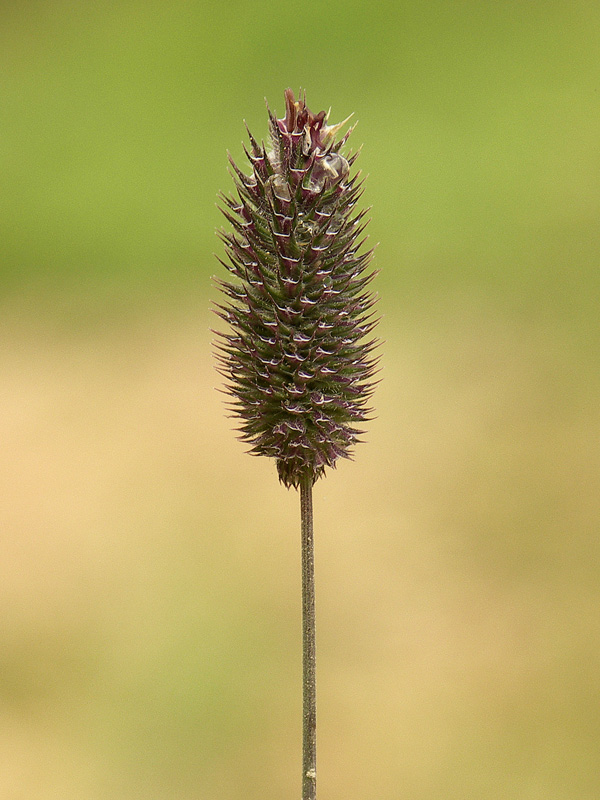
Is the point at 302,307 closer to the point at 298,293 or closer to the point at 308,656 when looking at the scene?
the point at 298,293

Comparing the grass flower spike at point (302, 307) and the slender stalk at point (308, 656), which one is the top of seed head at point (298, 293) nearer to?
the grass flower spike at point (302, 307)

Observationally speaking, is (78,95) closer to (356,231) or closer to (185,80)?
(185,80)

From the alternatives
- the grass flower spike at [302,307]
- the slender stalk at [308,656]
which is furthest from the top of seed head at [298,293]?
the slender stalk at [308,656]

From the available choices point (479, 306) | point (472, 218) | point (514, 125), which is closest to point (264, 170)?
point (479, 306)

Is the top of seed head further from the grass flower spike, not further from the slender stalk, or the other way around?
the slender stalk

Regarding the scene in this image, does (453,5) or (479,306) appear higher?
(453,5)

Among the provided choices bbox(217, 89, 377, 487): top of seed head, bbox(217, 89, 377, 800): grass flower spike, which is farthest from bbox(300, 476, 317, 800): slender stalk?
bbox(217, 89, 377, 487): top of seed head

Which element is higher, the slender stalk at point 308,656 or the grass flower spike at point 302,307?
the grass flower spike at point 302,307
